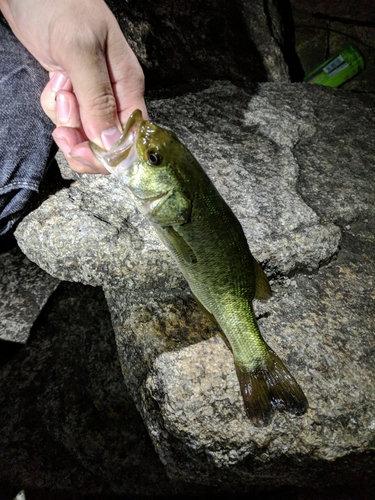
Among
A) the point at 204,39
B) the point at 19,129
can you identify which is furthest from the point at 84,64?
the point at 204,39

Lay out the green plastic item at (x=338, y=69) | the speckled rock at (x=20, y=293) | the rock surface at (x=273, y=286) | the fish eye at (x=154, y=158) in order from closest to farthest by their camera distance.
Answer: the fish eye at (x=154, y=158)
the rock surface at (x=273, y=286)
the speckled rock at (x=20, y=293)
the green plastic item at (x=338, y=69)

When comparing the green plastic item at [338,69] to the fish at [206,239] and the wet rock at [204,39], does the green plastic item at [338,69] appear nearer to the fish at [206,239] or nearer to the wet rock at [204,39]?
the wet rock at [204,39]

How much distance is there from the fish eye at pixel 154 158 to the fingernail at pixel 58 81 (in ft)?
3.32

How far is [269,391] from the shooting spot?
171 cm

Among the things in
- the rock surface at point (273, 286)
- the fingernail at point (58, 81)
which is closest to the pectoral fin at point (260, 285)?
the rock surface at point (273, 286)

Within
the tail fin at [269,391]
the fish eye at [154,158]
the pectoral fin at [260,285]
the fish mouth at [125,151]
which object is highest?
the fish mouth at [125,151]

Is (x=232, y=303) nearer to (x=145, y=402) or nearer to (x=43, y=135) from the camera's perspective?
(x=145, y=402)

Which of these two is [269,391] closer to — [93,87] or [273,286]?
[273,286]

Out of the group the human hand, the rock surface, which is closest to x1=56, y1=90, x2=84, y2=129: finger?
the human hand

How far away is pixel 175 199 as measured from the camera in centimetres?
167

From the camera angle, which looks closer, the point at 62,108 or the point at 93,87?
the point at 93,87

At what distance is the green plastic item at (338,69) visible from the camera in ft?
13.8

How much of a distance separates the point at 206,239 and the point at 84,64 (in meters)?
1.02

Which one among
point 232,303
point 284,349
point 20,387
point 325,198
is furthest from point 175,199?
point 20,387
